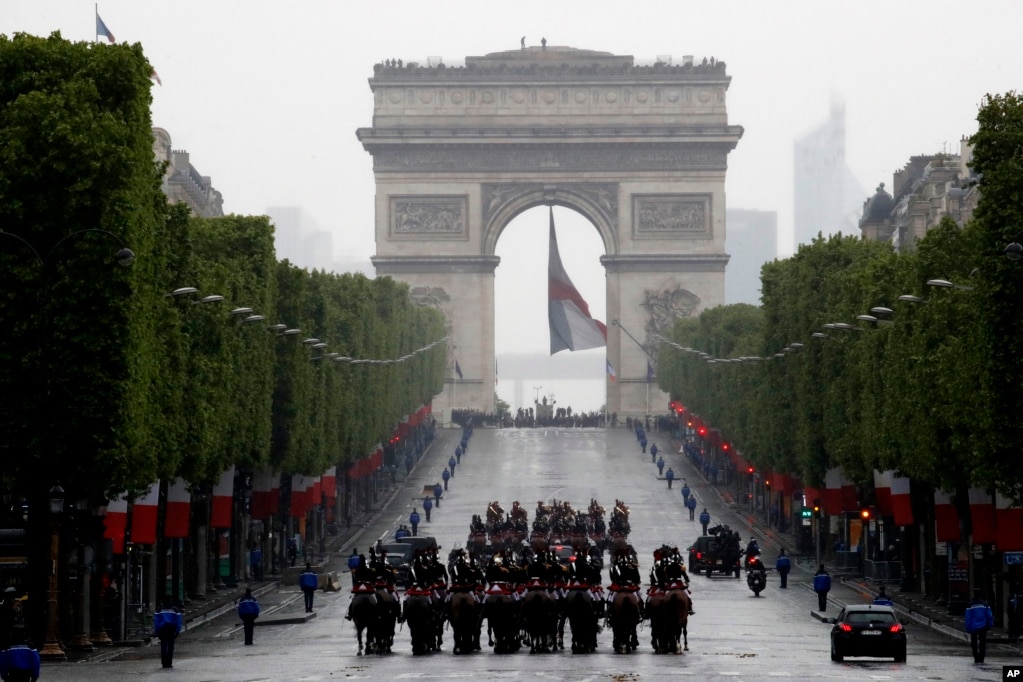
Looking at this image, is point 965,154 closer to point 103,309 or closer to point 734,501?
point 734,501

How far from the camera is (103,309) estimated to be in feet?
153

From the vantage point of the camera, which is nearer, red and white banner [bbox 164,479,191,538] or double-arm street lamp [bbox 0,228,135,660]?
double-arm street lamp [bbox 0,228,135,660]

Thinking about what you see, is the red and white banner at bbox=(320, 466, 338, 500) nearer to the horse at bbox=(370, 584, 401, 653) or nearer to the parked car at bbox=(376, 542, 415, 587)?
the parked car at bbox=(376, 542, 415, 587)

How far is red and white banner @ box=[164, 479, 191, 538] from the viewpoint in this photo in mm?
56719

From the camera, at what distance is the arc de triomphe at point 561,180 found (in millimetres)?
164625

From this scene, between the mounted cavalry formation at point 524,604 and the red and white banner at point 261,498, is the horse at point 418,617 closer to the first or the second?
the mounted cavalry formation at point 524,604

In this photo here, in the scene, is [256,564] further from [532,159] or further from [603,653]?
[532,159]

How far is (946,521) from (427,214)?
10976 centimetres

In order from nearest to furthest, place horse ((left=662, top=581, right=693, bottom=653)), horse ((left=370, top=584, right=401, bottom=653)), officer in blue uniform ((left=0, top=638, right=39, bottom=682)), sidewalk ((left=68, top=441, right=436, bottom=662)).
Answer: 1. officer in blue uniform ((left=0, top=638, right=39, bottom=682))
2. horse ((left=662, top=581, right=693, bottom=653))
3. horse ((left=370, top=584, right=401, bottom=653))
4. sidewalk ((left=68, top=441, right=436, bottom=662))

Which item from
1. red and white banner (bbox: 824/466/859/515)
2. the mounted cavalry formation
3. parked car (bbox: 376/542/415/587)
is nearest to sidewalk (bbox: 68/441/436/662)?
parked car (bbox: 376/542/415/587)

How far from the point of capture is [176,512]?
187 ft

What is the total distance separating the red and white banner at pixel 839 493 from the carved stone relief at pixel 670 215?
293 feet

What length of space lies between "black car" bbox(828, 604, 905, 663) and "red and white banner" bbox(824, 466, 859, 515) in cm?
3315

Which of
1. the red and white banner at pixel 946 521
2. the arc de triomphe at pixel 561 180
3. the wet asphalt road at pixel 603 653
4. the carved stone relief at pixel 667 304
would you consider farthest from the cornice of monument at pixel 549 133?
the red and white banner at pixel 946 521
